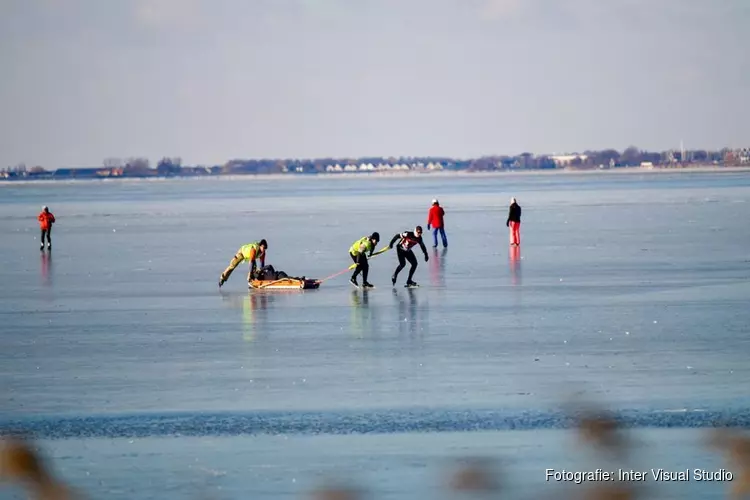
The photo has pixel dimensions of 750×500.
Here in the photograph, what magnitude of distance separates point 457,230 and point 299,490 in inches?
1322

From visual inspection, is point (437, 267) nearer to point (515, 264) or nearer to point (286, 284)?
point (515, 264)

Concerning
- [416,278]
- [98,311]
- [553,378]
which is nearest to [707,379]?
[553,378]

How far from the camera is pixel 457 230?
4331 centimetres

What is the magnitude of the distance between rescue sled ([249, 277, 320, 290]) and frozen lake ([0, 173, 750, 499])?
0.27 meters

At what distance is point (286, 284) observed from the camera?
2388cm

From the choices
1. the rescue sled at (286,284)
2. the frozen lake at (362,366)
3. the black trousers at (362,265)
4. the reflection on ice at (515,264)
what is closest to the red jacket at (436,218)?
the reflection on ice at (515,264)

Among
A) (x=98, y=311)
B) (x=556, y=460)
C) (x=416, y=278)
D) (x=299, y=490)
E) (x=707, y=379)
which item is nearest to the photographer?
(x=299, y=490)

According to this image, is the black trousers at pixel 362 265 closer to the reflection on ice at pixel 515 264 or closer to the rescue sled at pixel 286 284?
the rescue sled at pixel 286 284

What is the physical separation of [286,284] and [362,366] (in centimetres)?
885

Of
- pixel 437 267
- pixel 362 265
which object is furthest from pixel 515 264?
pixel 362 265

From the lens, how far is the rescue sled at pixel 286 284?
23705 mm

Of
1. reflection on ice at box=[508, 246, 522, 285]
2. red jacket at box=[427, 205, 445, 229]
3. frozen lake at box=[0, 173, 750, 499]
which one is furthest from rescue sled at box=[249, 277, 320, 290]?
red jacket at box=[427, 205, 445, 229]

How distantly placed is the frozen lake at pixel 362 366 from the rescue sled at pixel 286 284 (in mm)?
269

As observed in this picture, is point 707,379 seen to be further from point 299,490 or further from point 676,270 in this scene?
point 676,270
